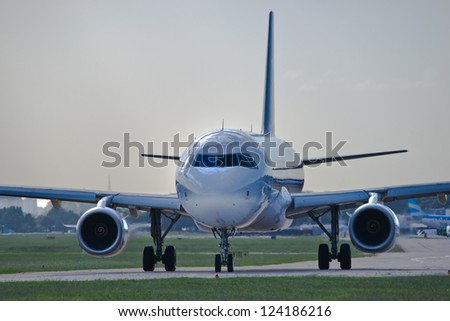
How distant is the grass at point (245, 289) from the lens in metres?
23.7

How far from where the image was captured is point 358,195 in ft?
123

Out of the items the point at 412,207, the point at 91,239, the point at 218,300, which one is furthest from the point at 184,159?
the point at 412,207

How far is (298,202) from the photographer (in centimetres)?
3878

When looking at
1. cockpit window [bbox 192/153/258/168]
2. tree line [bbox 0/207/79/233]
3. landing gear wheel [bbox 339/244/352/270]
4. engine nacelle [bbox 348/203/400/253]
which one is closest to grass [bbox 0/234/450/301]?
cockpit window [bbox 192/153/258/168]

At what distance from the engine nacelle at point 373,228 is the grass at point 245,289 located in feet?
18.2

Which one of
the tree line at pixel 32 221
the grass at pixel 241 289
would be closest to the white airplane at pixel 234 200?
the grass at pixel 241 289

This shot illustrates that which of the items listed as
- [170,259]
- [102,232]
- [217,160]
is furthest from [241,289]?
[170,259]

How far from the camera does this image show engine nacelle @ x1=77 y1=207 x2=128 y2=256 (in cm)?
3575

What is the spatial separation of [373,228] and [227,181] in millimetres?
5687

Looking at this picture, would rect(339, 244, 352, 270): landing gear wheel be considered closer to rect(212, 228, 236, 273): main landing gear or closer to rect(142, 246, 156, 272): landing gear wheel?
rect(212, 228, 236, 273): main landing gear

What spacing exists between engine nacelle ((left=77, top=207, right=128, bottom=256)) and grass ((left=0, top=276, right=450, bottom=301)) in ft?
21.0
